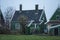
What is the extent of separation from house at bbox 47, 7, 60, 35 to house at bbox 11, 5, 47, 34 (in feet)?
0.41

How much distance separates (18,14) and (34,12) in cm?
30

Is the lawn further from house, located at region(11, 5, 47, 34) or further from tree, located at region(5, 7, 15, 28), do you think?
tree, located at region(5, 7, 15, 28)

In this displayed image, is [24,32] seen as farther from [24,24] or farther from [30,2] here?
[30,2]

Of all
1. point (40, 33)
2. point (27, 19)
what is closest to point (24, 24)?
point (27, 19)

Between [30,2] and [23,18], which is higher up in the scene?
[30,2]

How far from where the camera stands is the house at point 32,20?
2963mm

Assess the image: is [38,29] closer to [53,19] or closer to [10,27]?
[53,19]

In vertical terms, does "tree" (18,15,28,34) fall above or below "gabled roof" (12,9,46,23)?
below

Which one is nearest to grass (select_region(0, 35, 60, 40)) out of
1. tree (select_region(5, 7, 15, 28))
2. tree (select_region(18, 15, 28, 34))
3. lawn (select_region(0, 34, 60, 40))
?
lawn (select_region(0, 34, 60, 40))

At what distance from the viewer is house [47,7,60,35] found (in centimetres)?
290

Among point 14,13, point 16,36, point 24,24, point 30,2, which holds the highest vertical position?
point 30,2

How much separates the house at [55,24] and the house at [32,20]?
12cm

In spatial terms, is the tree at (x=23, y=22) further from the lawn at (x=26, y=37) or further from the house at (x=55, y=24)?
the house at (x=55, y=24)

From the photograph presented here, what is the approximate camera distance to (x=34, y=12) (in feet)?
9.84
